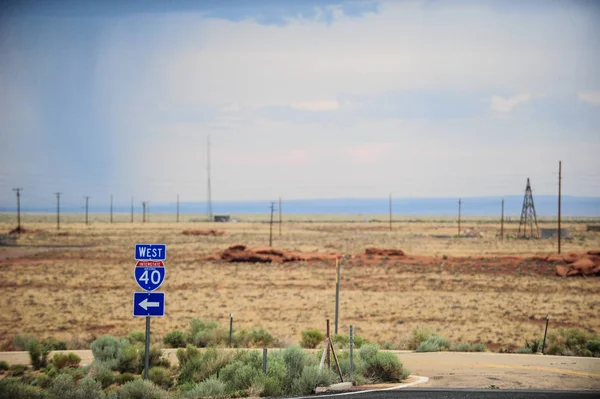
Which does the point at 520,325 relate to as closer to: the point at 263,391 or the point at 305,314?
the point at 305,314

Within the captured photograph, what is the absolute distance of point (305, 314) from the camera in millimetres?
31781

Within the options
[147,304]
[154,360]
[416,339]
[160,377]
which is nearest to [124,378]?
[160,377]

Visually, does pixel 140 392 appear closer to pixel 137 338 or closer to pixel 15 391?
pixel 15 391

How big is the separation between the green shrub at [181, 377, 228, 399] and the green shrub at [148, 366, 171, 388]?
9.11 feet

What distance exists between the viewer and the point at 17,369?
682 inches

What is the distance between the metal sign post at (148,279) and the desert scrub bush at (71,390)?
46.7 inches

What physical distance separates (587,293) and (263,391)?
107 ft

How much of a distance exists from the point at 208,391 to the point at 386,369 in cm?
481

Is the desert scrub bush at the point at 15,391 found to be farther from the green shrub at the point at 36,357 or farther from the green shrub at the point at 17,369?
the green shrub at the point at 36,357

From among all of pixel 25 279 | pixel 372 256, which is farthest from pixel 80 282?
pixel 372 256

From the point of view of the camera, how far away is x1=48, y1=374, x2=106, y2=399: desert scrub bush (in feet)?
42.1

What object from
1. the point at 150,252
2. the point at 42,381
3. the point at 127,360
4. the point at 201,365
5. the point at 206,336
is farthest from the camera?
A: the point at 206,336

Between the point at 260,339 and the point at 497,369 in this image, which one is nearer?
the point at 497,369

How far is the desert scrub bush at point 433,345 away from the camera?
2138cm
